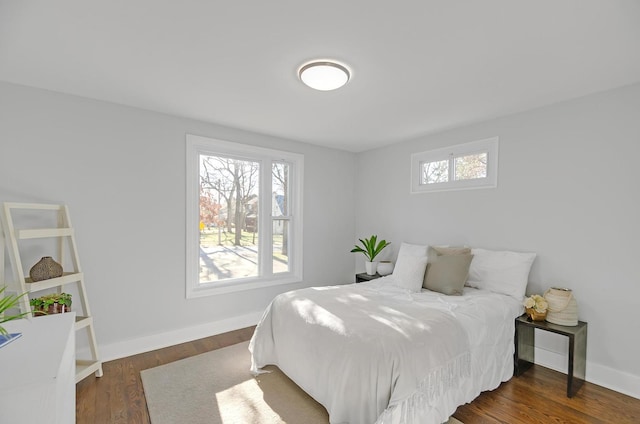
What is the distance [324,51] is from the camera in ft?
6.28

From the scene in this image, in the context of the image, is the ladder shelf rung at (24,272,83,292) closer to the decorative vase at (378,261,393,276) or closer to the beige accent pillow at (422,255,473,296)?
the beige accent pillow at (422,255,473,296)

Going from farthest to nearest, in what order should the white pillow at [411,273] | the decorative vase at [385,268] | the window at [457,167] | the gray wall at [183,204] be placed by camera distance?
the decorative vase at [385,268]
the window at [457,167]
the white pillow at [411,273]
the gray wall at [183,204]

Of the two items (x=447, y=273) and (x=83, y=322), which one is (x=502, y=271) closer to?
(x=447, y=273)

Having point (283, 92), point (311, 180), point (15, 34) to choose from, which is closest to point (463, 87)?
point (283, 92)

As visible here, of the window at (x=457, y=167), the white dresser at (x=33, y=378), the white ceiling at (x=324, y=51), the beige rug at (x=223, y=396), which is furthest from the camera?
the window at (x=457, y=167)

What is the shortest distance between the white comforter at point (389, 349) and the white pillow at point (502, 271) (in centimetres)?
15

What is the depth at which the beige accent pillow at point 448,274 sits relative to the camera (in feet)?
8.96

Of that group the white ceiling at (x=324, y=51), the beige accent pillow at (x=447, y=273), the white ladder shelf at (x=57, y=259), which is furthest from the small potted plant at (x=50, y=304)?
the beige accent pillow at (x=447, y=273)

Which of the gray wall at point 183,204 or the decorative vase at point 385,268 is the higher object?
the gray wall at point 183,204

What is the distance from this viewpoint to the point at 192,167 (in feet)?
10.7

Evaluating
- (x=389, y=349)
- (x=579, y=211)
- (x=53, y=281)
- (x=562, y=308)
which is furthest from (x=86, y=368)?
(x=579, y=211)

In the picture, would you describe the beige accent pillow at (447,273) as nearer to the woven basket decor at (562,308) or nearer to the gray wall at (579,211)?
the gray wall at (579,211)

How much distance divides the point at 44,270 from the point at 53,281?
11 cm

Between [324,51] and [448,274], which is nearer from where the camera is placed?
[324,51]
